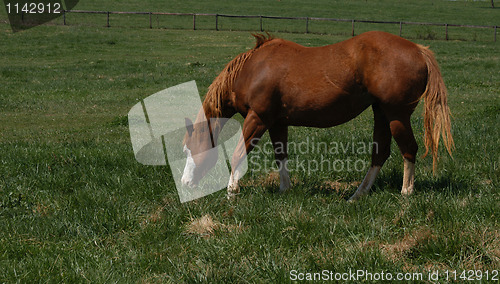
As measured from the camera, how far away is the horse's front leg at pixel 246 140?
5.23m

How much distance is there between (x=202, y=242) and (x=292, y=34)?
3381 centimetres

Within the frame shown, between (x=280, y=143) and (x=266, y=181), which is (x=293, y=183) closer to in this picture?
(x=266, y=181)

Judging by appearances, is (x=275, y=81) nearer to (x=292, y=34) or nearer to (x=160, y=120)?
(x=160, y=120)

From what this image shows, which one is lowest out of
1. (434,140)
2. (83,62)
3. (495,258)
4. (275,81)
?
(83,62)

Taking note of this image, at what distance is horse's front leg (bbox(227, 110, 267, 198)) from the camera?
17.2 feet

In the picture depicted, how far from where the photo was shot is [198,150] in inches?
219

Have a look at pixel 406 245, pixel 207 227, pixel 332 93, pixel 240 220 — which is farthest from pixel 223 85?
pixel 406 245

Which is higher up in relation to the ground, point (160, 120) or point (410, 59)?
point (410, 59)

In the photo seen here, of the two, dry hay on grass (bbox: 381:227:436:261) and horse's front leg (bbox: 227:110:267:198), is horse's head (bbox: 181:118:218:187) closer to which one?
horse's front leg (bbox: 227:110:267:198)

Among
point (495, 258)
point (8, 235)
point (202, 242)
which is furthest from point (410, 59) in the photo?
point (8, 235)

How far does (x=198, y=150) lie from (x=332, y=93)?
1.62 m

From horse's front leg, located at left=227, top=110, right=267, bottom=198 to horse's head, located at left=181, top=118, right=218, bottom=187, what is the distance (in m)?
0.40

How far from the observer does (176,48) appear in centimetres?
2894

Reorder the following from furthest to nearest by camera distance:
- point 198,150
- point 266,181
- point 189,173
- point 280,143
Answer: point 266,181
point 280,143
point 198,150
point 189,173
